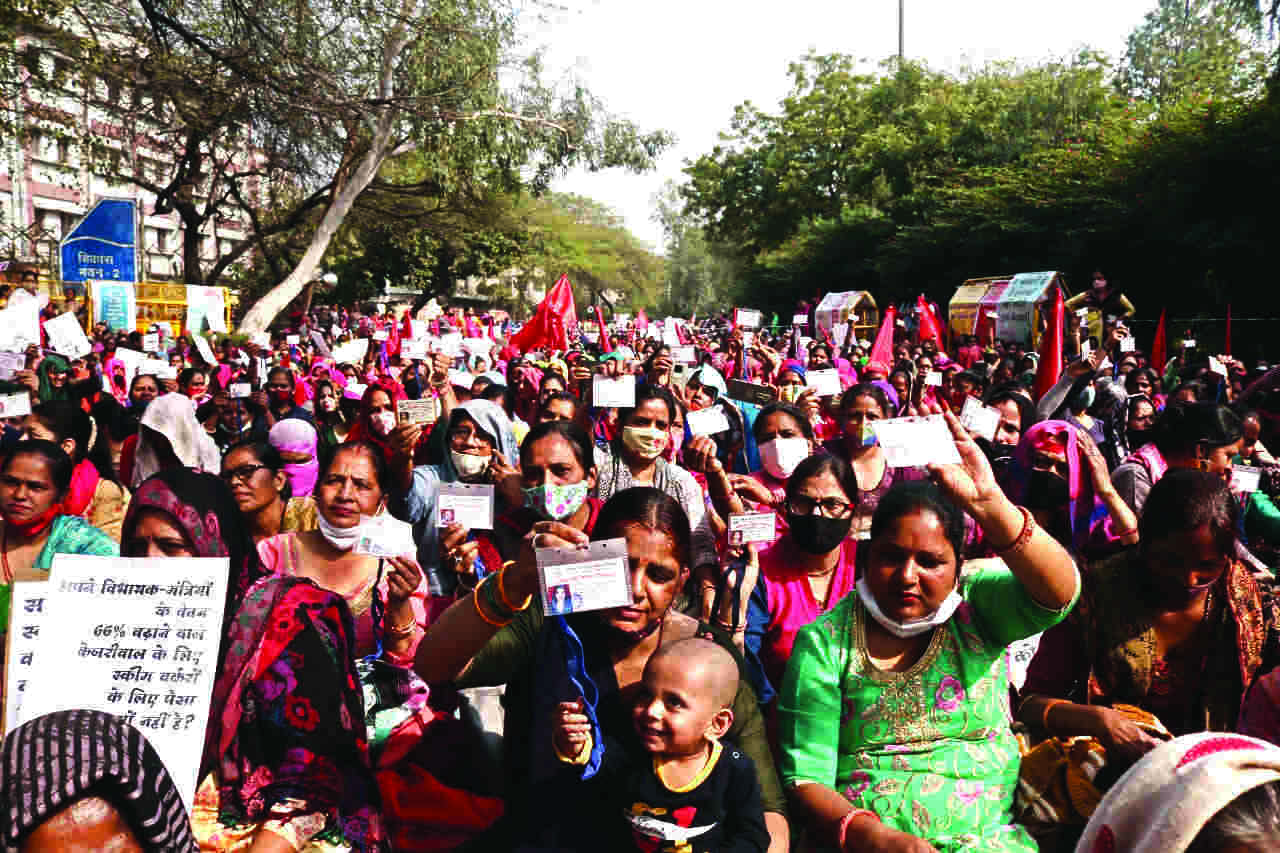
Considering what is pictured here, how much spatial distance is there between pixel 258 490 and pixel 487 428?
4.27ft

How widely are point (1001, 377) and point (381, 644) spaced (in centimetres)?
873

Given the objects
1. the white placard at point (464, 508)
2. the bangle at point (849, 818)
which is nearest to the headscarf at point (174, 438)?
the white placard at point (464, 508)

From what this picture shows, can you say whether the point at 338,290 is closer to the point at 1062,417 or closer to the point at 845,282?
the point at 845,282

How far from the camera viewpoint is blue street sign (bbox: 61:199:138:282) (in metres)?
15.9

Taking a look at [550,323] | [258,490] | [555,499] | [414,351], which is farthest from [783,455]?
Answer: [550,323]

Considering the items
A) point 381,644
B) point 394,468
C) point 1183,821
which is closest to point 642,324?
point 394,468

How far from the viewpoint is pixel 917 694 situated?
2668 mm

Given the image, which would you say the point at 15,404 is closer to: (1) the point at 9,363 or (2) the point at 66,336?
(1) the point at 9,363

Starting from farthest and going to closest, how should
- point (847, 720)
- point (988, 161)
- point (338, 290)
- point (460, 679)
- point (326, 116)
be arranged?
point (338, 290), point (988, 161), point (326, 116), point (460, 679), point (847, 720)

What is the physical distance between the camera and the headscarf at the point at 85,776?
6.30ft

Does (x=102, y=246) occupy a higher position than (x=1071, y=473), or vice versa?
(x=102, y=246)

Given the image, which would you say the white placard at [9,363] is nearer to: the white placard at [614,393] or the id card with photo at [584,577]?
the white placard at [614,393]

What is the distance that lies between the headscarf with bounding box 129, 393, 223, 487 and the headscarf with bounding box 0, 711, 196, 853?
4.39 meters

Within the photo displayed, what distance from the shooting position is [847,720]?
8.89 ft
